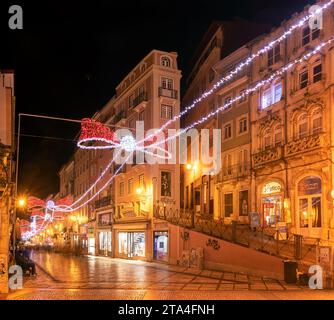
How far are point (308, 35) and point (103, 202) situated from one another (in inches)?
1248

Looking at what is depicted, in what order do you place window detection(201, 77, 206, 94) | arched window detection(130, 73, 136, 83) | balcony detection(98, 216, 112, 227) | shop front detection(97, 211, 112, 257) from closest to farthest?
window detection(201, 77, 206, 94) < arched window detection(130, 73, 136, 83) < shop front detection(97, 211, 112, 257) < balcony detection(98, 216, 112, 227)

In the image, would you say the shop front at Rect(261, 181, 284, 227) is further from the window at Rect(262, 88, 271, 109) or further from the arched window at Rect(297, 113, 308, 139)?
the window at Rect(262, 88, 271, 109)

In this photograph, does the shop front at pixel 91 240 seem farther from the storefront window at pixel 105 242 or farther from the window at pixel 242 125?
the window at pixel 242 125

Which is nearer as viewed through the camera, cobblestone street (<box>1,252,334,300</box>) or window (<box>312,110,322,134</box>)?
cobblestone street (<box>1,252,334,300</box>)

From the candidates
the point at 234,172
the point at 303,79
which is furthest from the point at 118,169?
the point at 303,79

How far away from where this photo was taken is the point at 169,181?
1499 inches

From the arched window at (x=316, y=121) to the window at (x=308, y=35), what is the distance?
4.19 m

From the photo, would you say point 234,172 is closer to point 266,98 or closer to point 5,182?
point 266,98

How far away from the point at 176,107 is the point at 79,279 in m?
20.0

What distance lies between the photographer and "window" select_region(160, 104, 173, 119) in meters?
39.1

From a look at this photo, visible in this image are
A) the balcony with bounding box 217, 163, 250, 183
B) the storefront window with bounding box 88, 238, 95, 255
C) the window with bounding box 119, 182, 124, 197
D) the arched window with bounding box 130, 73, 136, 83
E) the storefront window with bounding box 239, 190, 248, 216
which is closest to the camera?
the storefront window with bounding box 239, 190, 248, 216

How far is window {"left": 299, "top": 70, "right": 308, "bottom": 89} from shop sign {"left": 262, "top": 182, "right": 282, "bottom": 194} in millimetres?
6102

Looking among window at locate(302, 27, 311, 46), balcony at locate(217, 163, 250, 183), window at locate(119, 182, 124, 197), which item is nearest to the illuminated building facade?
window at locate(119, 182, 124, 197)
